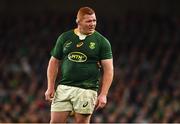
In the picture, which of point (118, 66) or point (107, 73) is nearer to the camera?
point (107, 73)

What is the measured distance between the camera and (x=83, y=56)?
265 inches

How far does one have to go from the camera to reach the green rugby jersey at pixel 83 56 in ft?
22.1

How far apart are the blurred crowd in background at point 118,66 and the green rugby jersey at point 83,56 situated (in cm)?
514

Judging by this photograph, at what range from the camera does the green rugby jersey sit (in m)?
6.73

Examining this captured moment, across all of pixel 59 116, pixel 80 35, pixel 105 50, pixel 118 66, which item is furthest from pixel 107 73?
pixel 118 66

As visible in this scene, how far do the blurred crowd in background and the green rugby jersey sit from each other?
16.9 feet

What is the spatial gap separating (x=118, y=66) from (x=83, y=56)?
8841mm

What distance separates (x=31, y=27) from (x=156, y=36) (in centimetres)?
307

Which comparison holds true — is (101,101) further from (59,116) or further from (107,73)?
(59,116)

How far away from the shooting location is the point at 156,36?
16.1 meters

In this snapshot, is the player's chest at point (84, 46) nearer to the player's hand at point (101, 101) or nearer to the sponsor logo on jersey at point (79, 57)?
the sponsor logo on jersey at point (79, 57)

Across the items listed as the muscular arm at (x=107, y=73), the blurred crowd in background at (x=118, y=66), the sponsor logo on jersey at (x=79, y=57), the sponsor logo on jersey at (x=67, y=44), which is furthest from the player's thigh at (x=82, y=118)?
the blurred crowd in background at (x=118, y=66)

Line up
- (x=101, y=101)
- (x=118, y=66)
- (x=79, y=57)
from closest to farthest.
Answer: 1. (x=101, y=101)
2. (x=79, y=57)
3. (x=118, y=66)

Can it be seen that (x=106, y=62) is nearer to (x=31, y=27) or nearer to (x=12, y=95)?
(x=12, y=95)
